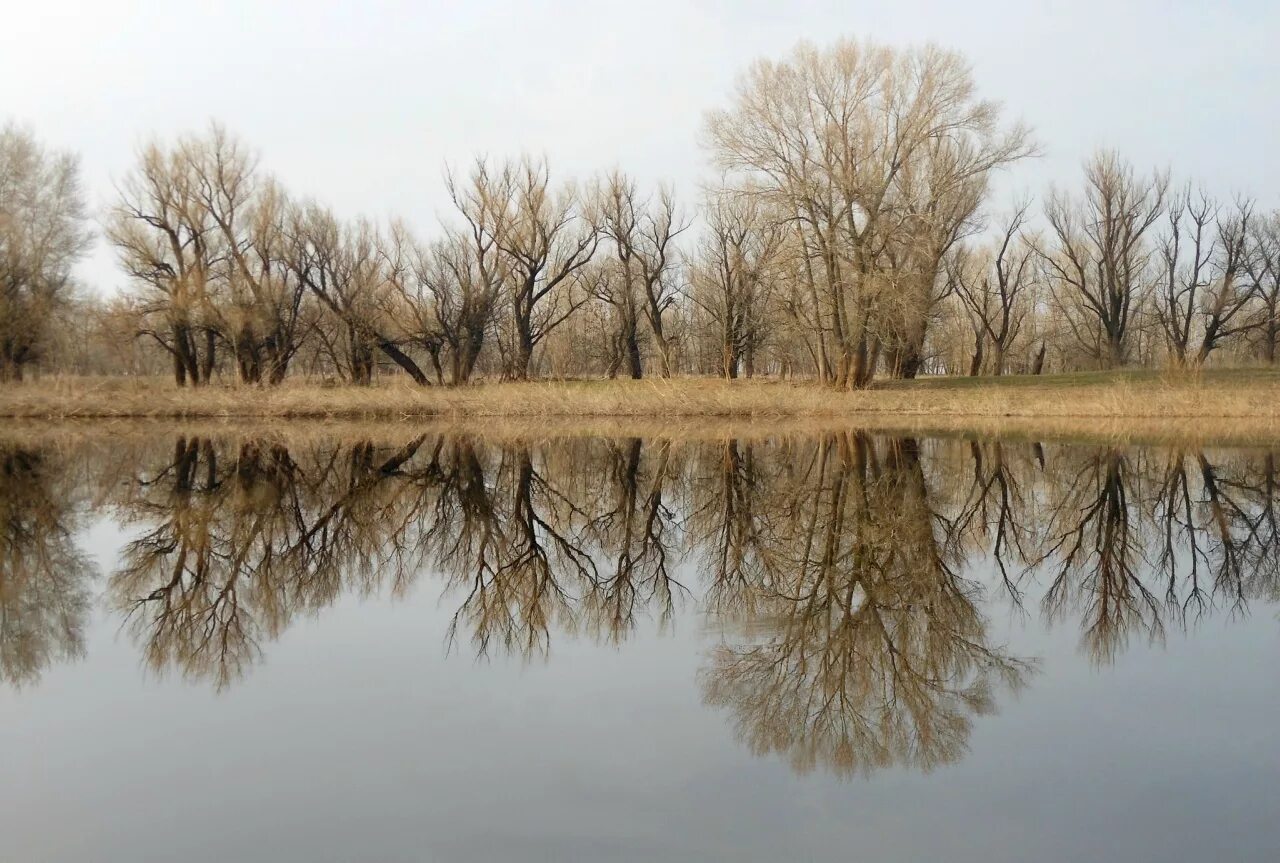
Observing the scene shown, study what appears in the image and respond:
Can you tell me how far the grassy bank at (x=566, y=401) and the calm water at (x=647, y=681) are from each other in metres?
16.9

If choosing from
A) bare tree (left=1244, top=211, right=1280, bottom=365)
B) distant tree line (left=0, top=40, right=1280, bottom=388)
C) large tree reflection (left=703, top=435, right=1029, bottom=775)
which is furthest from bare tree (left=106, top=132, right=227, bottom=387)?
bare tree (left=1244, top=211, right=1280, bottom=365)

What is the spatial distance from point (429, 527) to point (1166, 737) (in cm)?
816

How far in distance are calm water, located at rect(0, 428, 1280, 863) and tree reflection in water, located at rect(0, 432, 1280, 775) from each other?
0.16ft

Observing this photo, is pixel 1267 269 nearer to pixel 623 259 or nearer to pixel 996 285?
pixel 996 285

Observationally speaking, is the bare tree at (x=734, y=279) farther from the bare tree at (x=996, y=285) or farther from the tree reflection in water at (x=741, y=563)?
Answer: the tree reflection in water at (x=741, y=563)

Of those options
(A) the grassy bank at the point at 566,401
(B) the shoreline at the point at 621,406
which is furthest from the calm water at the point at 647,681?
(A) the grassy bank at the point at 566,401

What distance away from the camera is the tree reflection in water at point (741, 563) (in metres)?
5.78

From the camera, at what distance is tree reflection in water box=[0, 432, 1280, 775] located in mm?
5781

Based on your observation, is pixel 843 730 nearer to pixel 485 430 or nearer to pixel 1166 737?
pixel 1166 737

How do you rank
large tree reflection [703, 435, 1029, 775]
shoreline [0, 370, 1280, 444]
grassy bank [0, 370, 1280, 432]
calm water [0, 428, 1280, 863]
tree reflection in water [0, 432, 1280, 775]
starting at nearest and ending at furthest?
calm water [0, 428, 1280, 863] < large tree reflection [703, 435, 1029, 775] < tree reflection in water [0, 432, 1280, 775] < shoreline [0, 370, 1280, 444] < grassy bank [0, 370, 1280, 432]

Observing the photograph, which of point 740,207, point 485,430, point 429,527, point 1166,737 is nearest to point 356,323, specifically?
point 485,430

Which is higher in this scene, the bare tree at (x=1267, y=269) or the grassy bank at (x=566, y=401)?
the bare tree at (x=1267, y=269)

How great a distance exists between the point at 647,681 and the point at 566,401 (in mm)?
25197

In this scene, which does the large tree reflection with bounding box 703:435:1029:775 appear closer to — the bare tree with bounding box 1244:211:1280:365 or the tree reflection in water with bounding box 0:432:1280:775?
the tree reflection in water with bounding box 0:432:1280:775
